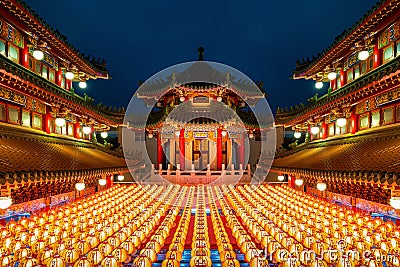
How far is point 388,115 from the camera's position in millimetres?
10328

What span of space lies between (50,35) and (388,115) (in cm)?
1201

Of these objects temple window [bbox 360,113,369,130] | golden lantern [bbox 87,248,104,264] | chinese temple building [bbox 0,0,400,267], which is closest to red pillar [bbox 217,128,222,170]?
chinese temple building [bbox 0,0,400,267]

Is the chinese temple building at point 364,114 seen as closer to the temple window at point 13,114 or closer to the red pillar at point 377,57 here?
the red pillar at point 377,57

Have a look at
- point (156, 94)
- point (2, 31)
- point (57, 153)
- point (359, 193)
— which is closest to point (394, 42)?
point (359, 193)

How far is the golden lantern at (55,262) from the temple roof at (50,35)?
766cm

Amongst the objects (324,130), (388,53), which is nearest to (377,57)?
(388,53)

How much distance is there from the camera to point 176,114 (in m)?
22.9

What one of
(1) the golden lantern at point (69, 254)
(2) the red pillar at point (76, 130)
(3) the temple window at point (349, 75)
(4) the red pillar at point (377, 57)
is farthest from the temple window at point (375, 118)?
(2) the red pillar at point (76, 130)

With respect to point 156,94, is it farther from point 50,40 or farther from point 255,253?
point 255,253

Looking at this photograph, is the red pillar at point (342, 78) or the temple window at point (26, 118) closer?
the temple window at point (26, 118)

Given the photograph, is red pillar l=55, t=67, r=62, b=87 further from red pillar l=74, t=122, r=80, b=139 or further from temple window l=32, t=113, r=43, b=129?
temple window l=32, t=113, r=43, b=129

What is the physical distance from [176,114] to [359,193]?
13.7 m

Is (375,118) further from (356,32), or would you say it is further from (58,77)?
(58,77)

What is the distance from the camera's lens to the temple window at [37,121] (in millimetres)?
12102
